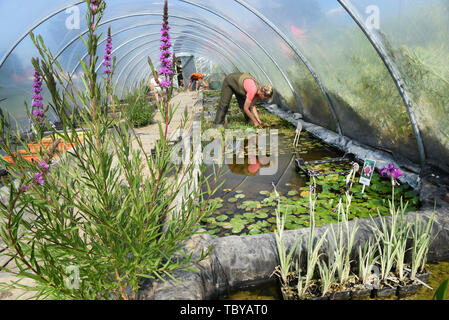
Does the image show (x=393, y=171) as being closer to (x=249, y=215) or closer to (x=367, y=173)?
(x=367, y=173)

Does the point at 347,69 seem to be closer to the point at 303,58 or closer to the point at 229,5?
the point at 303,58

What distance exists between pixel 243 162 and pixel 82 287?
9.49 ft

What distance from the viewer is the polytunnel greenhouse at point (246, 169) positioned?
3.56 ft

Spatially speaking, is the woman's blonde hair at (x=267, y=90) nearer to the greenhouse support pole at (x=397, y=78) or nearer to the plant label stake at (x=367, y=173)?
the greenhouse support pole at (x=397, y=78)

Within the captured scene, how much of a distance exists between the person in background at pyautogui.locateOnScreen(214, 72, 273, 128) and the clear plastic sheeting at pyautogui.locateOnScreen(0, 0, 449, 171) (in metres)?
0.87

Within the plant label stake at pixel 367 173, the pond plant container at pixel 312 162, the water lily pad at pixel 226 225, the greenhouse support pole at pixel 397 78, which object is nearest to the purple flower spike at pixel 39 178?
the water lily pad at pixel 226 225

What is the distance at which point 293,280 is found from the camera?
171cm

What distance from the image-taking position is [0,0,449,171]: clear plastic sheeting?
2646 millimetres

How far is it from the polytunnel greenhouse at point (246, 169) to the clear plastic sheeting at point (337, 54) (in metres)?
0.02

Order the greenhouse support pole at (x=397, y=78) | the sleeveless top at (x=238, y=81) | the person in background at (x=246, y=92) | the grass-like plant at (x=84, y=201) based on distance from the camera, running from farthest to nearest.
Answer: the sleeveless top at (x=238, y=81), the person in background at (x=246, y=92), the greenhouse support pole at (x=397, y=78), the grass-like plant at (x=84, y=201)

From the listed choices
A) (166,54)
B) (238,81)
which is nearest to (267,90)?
(238,81)

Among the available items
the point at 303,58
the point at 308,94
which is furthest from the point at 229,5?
the point at 308,94

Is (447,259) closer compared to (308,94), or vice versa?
(447,259)
